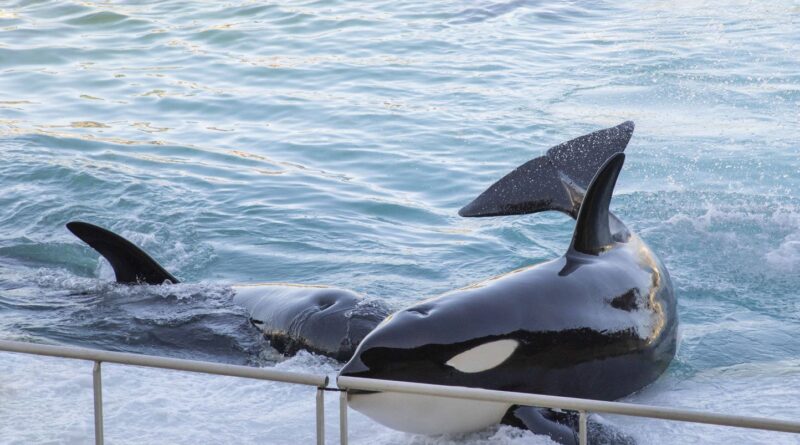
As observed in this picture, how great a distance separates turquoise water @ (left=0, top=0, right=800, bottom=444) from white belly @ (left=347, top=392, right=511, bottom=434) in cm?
9

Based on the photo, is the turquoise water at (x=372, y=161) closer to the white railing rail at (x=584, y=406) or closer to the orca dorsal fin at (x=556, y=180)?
the orca dorsal fin at (x=556, y=180)

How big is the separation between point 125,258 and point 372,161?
4.44 m

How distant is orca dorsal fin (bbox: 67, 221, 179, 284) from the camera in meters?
5.98

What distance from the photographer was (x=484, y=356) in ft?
14.0

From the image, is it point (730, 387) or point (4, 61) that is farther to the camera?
point (4, 61)

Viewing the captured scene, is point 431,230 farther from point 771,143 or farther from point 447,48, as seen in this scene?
point 447,48

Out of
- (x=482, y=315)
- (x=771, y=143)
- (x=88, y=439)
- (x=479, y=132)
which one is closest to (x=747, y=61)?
(x=771, y=143)

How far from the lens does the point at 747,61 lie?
1384cm

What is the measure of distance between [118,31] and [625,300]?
12.9 metres

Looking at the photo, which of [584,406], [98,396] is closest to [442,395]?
[584,406]

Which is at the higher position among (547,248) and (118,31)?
(118,31)

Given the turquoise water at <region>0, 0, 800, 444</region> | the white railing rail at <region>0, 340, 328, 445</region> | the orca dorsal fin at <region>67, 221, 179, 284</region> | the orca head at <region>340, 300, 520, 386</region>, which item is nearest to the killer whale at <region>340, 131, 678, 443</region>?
the orca head at <region>340, 300, 520, 386</region>

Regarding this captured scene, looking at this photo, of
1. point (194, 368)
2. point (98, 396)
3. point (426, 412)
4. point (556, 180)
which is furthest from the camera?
point (556, 180)

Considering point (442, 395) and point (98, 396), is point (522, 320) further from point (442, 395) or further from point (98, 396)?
point (98, 396)
